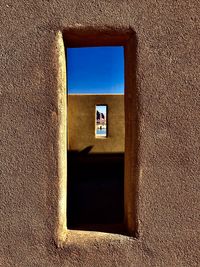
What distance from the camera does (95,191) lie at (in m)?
5.34

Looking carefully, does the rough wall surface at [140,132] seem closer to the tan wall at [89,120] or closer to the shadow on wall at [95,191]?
the shadow on wall at [95,191]

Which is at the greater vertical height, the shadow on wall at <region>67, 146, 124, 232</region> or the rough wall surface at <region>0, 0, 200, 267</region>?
the rough wall surface at <region>0, 0, 200, 267</region>

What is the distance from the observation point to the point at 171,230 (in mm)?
1629

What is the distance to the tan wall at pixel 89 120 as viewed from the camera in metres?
8.71

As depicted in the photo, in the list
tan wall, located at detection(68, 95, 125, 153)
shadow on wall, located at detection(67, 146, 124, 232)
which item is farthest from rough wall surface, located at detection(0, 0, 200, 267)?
tan wall, located at detection(68, 95, 125, 153)

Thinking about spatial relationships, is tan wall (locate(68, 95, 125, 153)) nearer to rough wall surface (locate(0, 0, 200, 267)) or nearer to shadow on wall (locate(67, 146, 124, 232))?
shadow on wall (locate(67, 146, 124, 232))

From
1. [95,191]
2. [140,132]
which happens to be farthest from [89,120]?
[140,132]

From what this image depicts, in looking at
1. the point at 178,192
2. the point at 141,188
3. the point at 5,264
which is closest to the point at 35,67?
the point at 141,188

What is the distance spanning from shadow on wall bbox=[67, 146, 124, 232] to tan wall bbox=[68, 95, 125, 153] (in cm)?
28

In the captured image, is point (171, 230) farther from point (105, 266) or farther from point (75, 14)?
point (75, 14)

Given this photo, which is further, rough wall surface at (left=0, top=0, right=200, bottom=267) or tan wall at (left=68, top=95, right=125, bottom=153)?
tan wall at (left=68, top=95, right=125, bottom=153)

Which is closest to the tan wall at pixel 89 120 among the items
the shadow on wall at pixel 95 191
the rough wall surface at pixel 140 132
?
the shadow on wall at pixel 95 191

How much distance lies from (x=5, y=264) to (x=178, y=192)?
4.44 ft

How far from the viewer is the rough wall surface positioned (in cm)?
159
